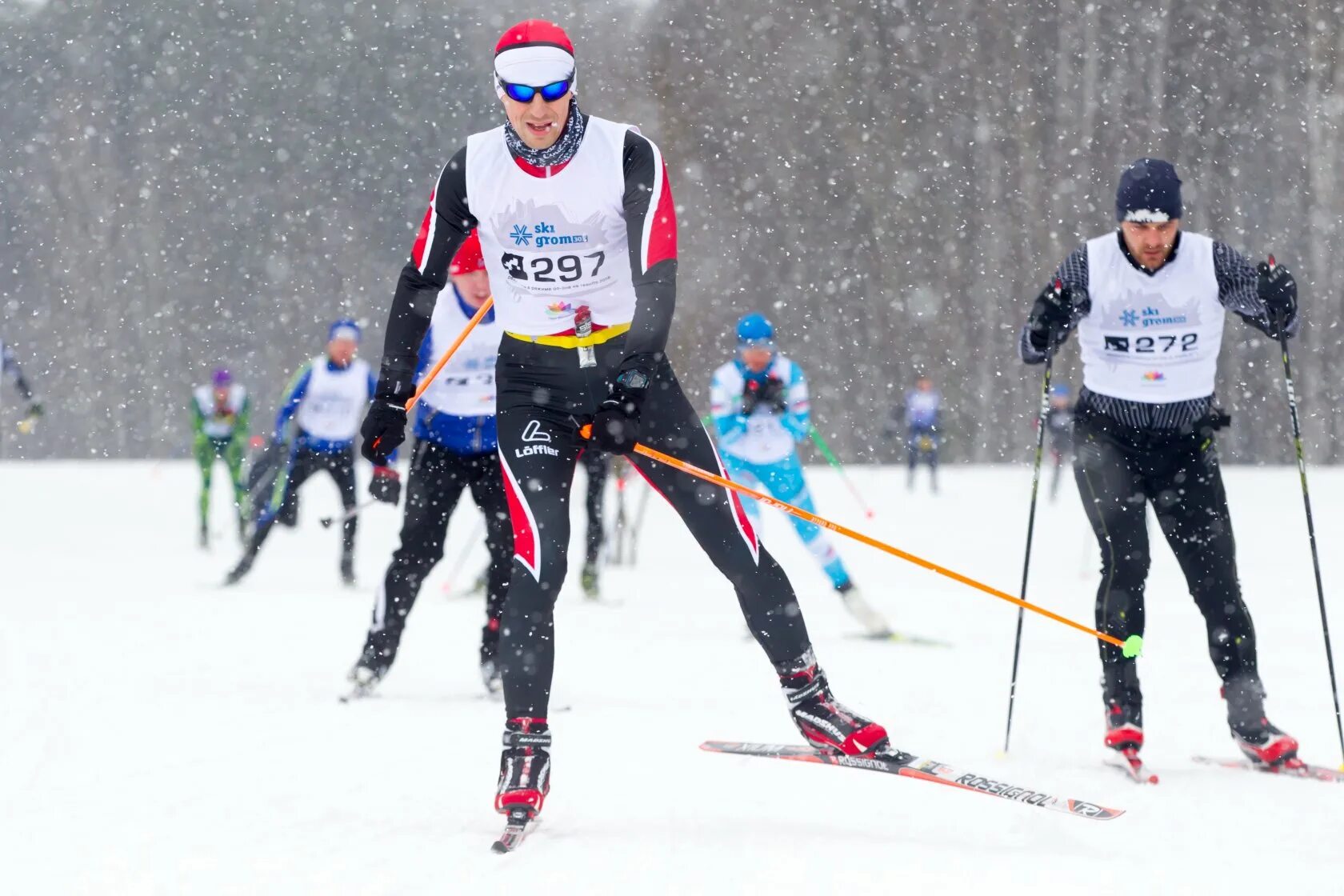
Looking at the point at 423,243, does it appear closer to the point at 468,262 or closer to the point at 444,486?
the point at 468,262

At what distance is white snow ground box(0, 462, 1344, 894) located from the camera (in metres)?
3.40

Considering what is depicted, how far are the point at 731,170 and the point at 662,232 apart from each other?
973 inches

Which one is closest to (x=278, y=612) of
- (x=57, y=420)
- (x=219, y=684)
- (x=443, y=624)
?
(x=443, y=624)

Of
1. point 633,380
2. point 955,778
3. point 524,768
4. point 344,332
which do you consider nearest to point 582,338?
point 633,380

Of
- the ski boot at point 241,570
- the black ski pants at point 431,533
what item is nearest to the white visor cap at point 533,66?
the black ski pants at point 431,533

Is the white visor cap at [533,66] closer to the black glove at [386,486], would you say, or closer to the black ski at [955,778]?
the black ski at [955,778]

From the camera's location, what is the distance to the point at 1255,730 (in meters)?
4.65

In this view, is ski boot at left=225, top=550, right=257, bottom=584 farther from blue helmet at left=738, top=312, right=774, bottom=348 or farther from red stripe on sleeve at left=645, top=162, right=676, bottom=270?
red stripe on sleeve at left=645, top=162, right=676, bottom=270

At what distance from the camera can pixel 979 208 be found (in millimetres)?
31328

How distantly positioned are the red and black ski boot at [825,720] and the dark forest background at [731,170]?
2090 centimetres

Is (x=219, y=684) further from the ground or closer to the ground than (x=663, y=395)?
closer to the ground

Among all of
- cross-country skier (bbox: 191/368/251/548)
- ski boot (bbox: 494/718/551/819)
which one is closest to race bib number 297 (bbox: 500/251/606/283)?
ski boot (bbox: 494/718/551/819)

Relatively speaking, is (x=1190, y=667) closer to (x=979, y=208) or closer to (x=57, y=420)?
(x=979, y=208)

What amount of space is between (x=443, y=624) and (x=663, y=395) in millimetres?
5430
